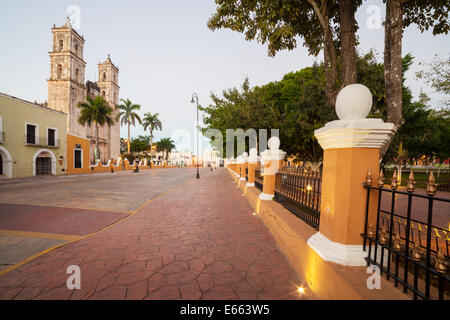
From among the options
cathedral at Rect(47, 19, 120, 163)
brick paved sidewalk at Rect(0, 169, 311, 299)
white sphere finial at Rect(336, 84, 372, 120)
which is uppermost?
cathedral at Rect(47, 19, 120, 163)

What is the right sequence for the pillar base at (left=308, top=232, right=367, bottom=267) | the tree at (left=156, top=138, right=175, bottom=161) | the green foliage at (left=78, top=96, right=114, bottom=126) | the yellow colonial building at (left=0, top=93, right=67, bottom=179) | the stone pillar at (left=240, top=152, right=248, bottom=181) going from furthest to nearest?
1. the tree at (left=156, top=138, right=175, bottom=161)
2. the green foliage at (left=78, top=96, right=114, bottom=126)
3. the yellow colonial building at (left=0, top=93, right=67, bottom=179)
4. the stone pillar at (left=240, top=152, right=248, bottom=181)
5. the pillar base at (left=308, top=232, right=367, bottom=267)

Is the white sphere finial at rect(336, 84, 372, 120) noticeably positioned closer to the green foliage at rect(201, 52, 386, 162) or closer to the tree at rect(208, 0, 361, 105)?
the tree at rect(208, 0, 361, 105)

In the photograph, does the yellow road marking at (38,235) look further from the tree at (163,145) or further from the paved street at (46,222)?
the tree at (163,145)

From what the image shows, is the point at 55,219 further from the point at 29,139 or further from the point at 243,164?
the point at 29,139

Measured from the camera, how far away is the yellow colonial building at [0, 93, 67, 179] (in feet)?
60.1

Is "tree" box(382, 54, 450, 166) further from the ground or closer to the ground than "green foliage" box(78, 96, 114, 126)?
closer to the ground

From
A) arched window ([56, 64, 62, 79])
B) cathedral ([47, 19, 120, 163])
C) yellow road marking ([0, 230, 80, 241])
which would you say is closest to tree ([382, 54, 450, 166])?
yellow road marking ([0, 230, 80, 241])

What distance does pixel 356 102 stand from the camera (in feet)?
7.71

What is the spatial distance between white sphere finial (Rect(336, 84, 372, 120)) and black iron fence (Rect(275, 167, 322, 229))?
3.84 ft

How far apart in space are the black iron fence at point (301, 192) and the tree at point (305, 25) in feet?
11.0

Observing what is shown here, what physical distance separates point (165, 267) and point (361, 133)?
→ 3087 millimetres

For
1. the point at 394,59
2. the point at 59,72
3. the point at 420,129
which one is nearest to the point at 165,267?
the point at 394,59

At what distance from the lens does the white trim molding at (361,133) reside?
7.09ft

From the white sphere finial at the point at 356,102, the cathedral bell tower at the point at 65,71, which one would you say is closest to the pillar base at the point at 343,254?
the white sphere finial at the point at 356,102
